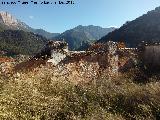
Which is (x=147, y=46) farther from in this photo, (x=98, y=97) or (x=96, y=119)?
(x=96, y=119)

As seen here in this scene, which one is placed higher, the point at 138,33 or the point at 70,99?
the point at 70,99

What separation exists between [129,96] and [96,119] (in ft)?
5.45

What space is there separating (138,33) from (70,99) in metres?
67.1

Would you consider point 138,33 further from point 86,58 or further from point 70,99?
point 70,99

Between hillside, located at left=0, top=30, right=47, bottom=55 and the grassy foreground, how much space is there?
273ft

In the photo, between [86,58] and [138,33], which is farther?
[138,33]

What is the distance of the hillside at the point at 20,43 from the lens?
318 ft

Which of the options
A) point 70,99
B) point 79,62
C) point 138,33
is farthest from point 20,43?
point 70,99

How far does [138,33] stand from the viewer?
73938 millimetres

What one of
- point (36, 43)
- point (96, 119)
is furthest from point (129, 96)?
point (36, 43)

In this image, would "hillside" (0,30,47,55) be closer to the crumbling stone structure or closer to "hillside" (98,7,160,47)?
"hillside" (98,7,160,47)

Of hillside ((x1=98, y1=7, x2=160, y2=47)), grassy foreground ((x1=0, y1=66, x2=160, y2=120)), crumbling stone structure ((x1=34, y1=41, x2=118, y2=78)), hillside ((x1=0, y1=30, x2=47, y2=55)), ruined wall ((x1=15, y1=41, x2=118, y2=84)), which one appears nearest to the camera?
grassy foreground ((x1=0, y1=66, x2=160, y2=120))

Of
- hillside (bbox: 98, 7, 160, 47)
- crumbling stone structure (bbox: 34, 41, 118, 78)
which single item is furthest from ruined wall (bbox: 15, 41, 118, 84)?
hillside (bbox: 98, 7, 160, 47)

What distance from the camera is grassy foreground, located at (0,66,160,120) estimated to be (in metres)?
7.11
